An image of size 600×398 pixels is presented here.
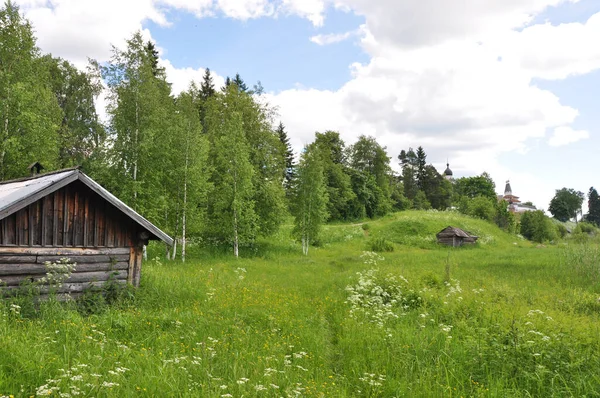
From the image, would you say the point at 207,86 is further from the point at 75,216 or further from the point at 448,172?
the point at 448,172

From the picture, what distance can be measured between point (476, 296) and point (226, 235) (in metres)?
18.5

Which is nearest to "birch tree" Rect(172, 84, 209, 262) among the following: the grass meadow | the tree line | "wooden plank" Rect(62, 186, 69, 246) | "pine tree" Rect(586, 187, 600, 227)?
the tree line

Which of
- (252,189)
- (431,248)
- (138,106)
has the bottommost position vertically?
(431,248)

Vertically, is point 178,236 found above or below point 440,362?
above

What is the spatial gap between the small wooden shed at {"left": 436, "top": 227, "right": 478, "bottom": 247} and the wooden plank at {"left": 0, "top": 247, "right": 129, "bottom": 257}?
35.3 metres

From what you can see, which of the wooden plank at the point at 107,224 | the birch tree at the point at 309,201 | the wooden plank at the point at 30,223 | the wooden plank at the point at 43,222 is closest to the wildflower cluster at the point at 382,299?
the wooden plank at the point at 107,224

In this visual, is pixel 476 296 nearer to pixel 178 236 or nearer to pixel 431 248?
pixel 178 236

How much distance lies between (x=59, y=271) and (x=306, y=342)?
7.24 metres

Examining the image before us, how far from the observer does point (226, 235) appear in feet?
87.5

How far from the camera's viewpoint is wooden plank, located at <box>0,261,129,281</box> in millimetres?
9578

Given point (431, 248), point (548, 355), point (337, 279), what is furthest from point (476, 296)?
point (431, 248)

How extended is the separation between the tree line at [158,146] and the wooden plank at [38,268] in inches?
380

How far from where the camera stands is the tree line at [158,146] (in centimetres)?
2045

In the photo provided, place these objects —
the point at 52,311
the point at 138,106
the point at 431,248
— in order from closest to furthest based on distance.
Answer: the point at 52,311 → the point at 138,106 → the point at 431,248
